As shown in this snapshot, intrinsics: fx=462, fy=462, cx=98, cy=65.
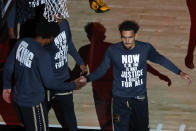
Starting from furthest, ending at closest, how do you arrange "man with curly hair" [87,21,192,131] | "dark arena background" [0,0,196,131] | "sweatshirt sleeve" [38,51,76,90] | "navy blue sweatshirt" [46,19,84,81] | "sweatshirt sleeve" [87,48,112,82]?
"dark arena background" [0,0,196,131] → "navy blue sweatshirt" [46,19,84,81] → "sweatshirt sleeve" [87,48,112,82] → "man with curly hair" [87,21,192,131] → "sweatshirt sleeve" [38,51,76,90]

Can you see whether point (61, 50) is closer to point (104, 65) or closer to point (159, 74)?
point (104, 65)

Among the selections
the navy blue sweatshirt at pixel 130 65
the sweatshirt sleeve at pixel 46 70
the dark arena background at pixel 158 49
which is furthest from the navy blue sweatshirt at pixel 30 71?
the dark arena background at pixel 158 49

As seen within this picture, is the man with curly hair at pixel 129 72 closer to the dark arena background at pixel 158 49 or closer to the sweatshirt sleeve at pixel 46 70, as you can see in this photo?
the sweatshirt sleeve at pixel 46 70

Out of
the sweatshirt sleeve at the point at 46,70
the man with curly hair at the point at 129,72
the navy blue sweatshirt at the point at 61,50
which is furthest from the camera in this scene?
the navy blue sweatshirt at the point at 61,50

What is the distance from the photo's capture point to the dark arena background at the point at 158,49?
678 centimetres

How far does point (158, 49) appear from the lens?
8.39 meters

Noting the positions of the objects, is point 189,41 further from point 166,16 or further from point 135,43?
point 135,43

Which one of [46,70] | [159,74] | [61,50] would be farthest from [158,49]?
[46,70]

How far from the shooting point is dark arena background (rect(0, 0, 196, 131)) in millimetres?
6777

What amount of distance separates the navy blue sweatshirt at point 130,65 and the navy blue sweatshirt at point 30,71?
2.27 feet

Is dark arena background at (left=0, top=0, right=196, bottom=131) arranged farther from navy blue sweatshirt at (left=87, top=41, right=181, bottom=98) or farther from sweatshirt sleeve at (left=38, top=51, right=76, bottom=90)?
sweatshirt sleeve at (left=38, top=51, right=76, bottom=90)

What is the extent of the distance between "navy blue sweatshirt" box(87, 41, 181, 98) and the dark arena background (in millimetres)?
1175

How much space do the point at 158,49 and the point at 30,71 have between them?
146 inches

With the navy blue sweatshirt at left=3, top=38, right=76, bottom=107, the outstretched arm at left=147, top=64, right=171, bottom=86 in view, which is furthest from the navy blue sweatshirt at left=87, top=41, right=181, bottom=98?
the outstretched arm at left=147, top=64, right=171, bottom=86
